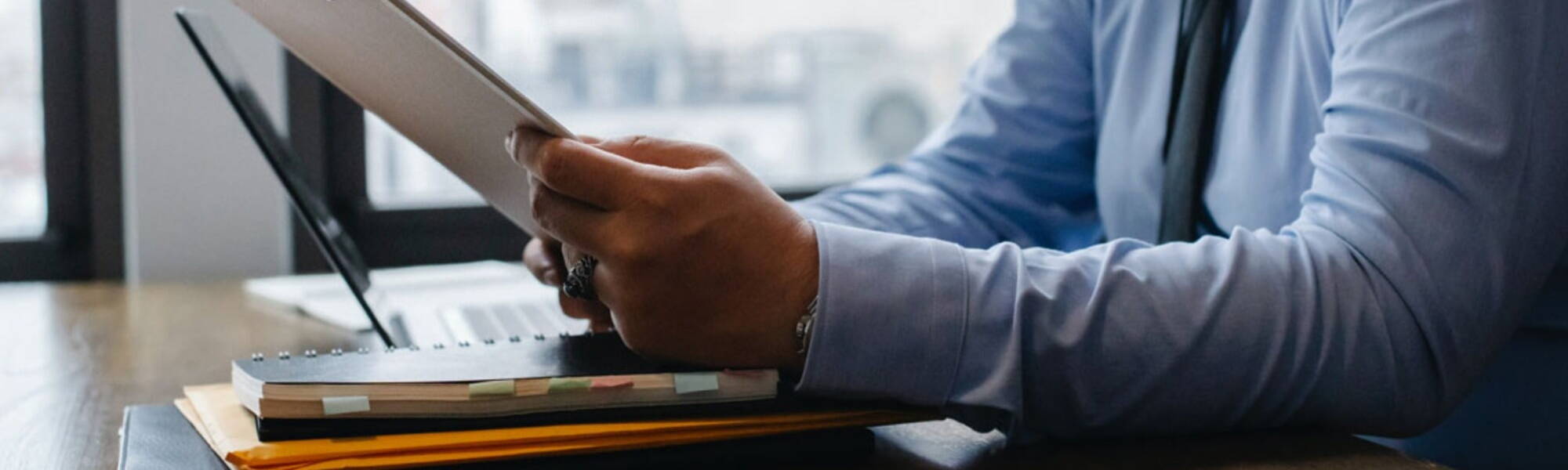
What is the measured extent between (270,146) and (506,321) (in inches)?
8.0

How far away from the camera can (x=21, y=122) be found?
1634 mm

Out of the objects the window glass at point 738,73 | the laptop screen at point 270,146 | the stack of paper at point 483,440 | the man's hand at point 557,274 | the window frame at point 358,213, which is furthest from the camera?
the window glass at point 738,73

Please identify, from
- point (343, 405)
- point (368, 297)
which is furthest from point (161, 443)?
point (368, 297)

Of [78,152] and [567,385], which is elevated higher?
[567,385]

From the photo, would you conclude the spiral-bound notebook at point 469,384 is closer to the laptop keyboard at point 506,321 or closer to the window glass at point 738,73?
the laptop keyboard at point 506,321

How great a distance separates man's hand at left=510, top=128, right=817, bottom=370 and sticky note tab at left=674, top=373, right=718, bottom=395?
0.6 inches

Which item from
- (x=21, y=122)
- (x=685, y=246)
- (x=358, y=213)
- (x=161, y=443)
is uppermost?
(x=685, y=246)

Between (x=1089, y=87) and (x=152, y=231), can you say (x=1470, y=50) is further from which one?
(x=152, y=231)

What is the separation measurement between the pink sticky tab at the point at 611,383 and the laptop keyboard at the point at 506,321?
12.6 inches

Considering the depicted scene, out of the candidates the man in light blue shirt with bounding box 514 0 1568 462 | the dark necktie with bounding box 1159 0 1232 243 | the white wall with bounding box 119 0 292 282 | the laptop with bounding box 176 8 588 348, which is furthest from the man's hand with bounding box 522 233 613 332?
the white wall with bounding box 119 0 292 282

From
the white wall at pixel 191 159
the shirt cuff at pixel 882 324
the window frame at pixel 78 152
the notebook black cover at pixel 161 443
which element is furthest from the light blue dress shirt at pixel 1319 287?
the window frame at pixel 78 152

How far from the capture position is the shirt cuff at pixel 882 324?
0.59m

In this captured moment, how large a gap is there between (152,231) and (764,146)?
0.86m

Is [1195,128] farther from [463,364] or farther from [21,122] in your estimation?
[21,122]
